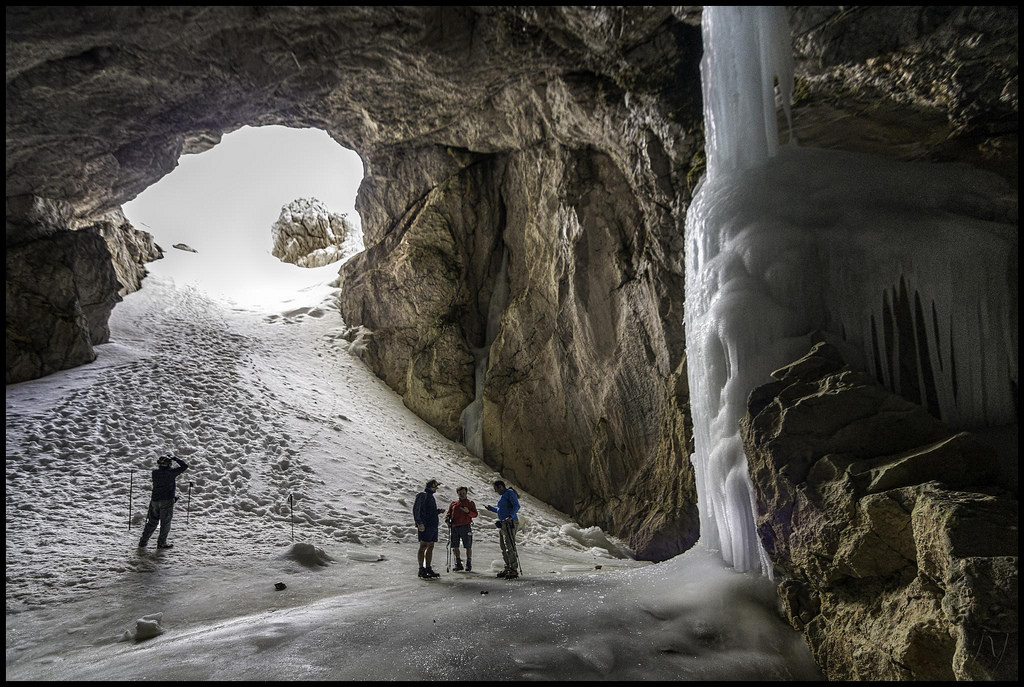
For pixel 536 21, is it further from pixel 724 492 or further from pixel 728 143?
pixel 724 492

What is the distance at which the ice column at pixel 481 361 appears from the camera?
679 inches

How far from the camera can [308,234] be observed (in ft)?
105

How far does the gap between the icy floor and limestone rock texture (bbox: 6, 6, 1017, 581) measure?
200 centimetres

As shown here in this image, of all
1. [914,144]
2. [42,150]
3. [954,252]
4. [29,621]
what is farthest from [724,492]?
[42,150]

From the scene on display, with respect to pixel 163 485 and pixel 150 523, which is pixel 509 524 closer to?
pixel 163 485

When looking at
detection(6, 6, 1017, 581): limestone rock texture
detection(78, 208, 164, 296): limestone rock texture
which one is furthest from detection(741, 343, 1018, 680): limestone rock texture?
detection(78, 208, 164, 296): limestone rock texture

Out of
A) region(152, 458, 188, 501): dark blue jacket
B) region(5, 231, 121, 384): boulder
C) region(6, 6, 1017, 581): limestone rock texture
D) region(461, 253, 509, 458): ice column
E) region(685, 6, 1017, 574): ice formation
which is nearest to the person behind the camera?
region(685, 6, 1017, 574): ice formation

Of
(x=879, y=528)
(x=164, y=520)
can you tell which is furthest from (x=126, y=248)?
(x=879, y=528)

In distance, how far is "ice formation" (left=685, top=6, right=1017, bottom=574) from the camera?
235 inches

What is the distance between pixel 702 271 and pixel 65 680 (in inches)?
288

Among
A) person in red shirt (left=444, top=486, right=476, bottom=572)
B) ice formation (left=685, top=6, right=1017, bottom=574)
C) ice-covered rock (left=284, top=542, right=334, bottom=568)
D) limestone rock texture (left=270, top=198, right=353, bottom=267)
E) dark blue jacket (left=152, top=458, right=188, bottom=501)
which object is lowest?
ice-covered rock (left=284, top=542, right=334, bottom=568)

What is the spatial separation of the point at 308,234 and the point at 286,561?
25.8m

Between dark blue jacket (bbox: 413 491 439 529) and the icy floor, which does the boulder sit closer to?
the icy floor

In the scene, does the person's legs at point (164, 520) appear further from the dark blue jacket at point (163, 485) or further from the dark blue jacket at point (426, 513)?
the dark blue jacket at point (426, 513)
